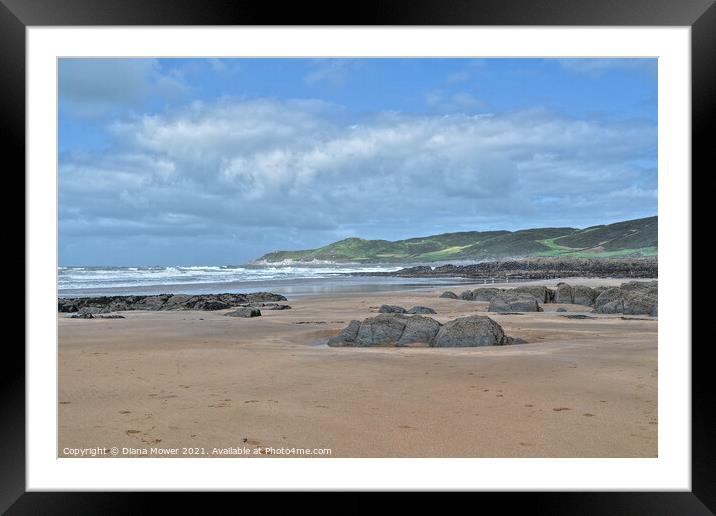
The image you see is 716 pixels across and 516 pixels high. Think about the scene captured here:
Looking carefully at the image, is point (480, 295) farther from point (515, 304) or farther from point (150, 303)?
point (150, 303)

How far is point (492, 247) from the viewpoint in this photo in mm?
28359

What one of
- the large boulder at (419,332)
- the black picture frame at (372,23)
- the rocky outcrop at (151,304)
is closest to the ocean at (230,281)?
the rocky outcrop at (151,304)

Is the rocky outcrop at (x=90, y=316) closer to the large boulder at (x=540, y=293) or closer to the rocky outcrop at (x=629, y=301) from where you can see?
the large boulder at (x=540, y=293)

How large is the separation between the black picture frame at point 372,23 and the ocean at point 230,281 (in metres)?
12.3

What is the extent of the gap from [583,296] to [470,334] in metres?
A: 6.42

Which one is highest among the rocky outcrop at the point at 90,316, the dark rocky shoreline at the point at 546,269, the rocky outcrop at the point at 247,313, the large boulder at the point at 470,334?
the dark rocky shoreline at the point at 546,269

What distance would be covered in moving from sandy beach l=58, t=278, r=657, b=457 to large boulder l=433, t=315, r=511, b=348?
232 millimetres

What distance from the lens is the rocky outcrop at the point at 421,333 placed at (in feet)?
18.2

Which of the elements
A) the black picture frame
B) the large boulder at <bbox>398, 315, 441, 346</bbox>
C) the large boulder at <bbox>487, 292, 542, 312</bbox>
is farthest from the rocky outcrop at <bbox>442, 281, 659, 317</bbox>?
the black picture frame

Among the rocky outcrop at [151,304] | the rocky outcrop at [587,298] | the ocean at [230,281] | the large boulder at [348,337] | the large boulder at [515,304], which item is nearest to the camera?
the large boulder at [348,337]

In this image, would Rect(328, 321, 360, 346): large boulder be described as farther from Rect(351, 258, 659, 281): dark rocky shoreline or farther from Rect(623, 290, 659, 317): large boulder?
Rect(351, 258, 659, 281): dark rocky shoreline

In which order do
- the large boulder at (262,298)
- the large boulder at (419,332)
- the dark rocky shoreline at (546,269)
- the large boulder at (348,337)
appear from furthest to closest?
the dark rocky shoreline at (546,269), the large boulder at (262,298), the large boulder at (348,337), the large boulder at (419,332)

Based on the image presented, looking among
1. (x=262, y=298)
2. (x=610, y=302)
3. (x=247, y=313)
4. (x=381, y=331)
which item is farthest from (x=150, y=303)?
(x=610, y=302)

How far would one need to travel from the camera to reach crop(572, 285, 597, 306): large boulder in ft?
35.3
